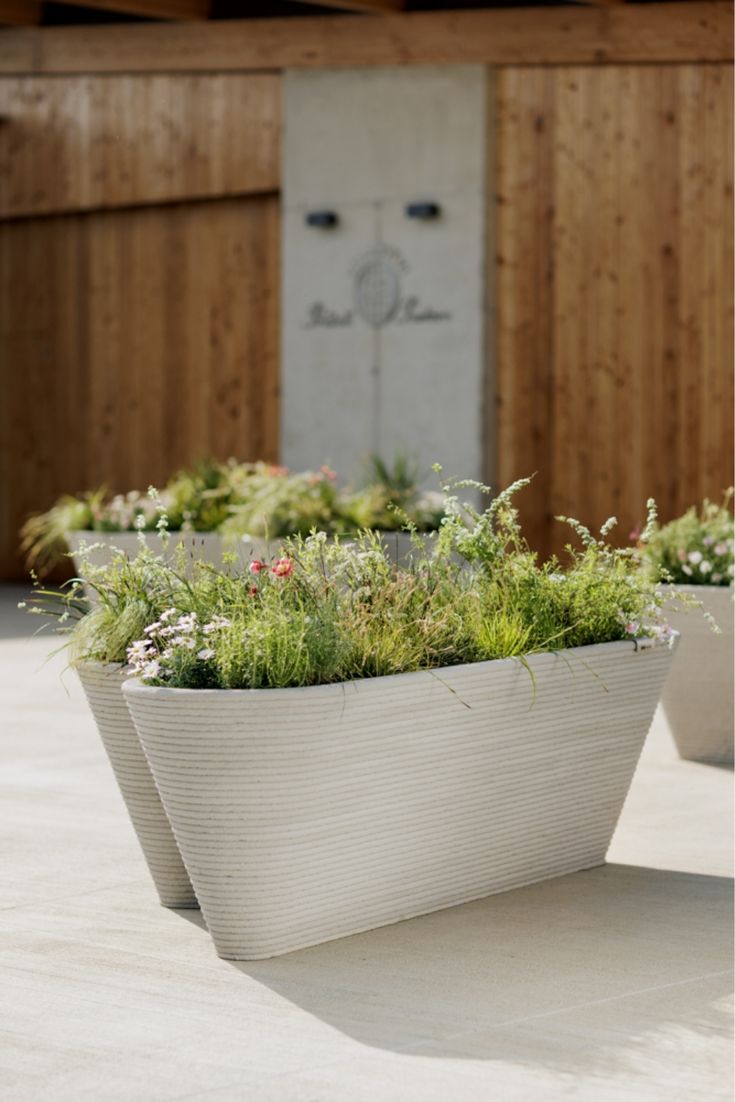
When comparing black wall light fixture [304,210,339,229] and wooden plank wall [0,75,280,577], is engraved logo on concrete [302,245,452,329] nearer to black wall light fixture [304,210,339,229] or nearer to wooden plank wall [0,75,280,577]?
black wall light fixture [304,210,339,229]

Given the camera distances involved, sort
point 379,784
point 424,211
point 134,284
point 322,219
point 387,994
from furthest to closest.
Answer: point 134,284 < point 322,219 < point 424,211 < point 379,784 < point 387,994

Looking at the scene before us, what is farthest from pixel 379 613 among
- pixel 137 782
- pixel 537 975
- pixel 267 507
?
pixel 267 507

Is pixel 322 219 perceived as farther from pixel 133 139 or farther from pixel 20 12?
pixel 20 12

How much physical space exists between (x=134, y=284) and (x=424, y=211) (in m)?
2.87

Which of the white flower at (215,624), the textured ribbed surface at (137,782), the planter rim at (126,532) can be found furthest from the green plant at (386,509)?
the white flower at (215,624)

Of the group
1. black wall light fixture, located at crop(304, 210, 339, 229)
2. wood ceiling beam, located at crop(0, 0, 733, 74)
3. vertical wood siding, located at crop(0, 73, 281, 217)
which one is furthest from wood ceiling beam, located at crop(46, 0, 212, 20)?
black wall light fixture, located at crop(304, 210, 339, 229)

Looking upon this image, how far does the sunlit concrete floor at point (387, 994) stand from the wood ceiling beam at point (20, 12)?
428 inches

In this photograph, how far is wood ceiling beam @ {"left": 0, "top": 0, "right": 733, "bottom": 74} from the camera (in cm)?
1174

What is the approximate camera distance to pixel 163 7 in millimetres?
13445

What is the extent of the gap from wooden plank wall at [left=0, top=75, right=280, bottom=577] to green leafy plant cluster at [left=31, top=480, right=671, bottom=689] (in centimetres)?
924

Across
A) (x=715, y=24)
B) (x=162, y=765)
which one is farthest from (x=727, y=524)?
(x=715, y=24)

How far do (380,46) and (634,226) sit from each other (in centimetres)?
259

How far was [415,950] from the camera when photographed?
12.6 feet

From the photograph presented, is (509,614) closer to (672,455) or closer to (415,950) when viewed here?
(415,950)
